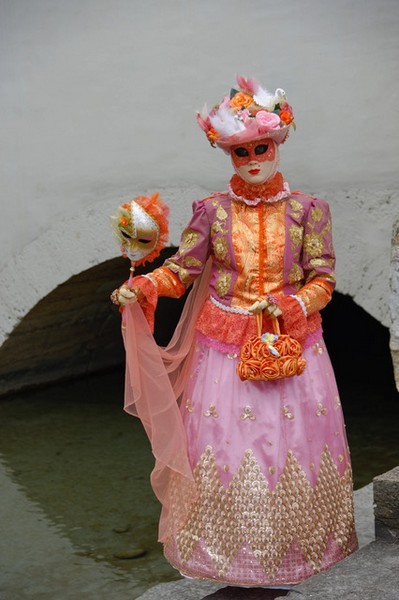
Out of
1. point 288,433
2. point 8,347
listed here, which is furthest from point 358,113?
point 8,347

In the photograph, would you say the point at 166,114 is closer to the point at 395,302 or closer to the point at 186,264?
the point at 186,264

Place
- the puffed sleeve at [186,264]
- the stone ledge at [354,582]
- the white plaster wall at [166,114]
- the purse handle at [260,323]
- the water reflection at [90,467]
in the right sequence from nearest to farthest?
the stone ledge at [354,582] < the purse handle at [260,323] < the puffed sleeve at [186,264] < the water reflection at [90,467] < the white plaster wall at [166,114]

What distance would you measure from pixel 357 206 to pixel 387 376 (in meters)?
2.61

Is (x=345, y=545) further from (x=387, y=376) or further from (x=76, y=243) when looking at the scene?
(x=387, y=376)

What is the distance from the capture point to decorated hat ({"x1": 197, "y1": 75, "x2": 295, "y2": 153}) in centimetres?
334

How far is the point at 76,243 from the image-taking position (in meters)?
5.67

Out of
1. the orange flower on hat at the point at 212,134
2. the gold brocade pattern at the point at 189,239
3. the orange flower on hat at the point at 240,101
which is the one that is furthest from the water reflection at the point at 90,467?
the orange flower on hat at the point at 240,101

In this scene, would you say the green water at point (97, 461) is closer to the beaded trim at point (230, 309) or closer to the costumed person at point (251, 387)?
the costumed person at point (251, 387)

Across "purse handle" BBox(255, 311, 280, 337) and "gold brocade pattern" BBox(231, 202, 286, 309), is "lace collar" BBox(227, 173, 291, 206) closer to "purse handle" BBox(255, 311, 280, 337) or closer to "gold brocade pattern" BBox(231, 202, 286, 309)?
"gold brocade pattern" BBox(231, 202, 286, 309)

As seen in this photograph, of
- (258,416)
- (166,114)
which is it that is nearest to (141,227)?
(258,416)

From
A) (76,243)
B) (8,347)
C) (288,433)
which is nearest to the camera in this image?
(288,433)

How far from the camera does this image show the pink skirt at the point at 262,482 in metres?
3.32

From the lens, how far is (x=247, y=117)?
3.35 m

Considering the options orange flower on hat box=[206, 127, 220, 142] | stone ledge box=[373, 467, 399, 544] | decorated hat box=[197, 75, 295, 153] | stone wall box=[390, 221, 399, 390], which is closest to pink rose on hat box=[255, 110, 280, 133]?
decorated hat box=[197, 75, 295, 153]
